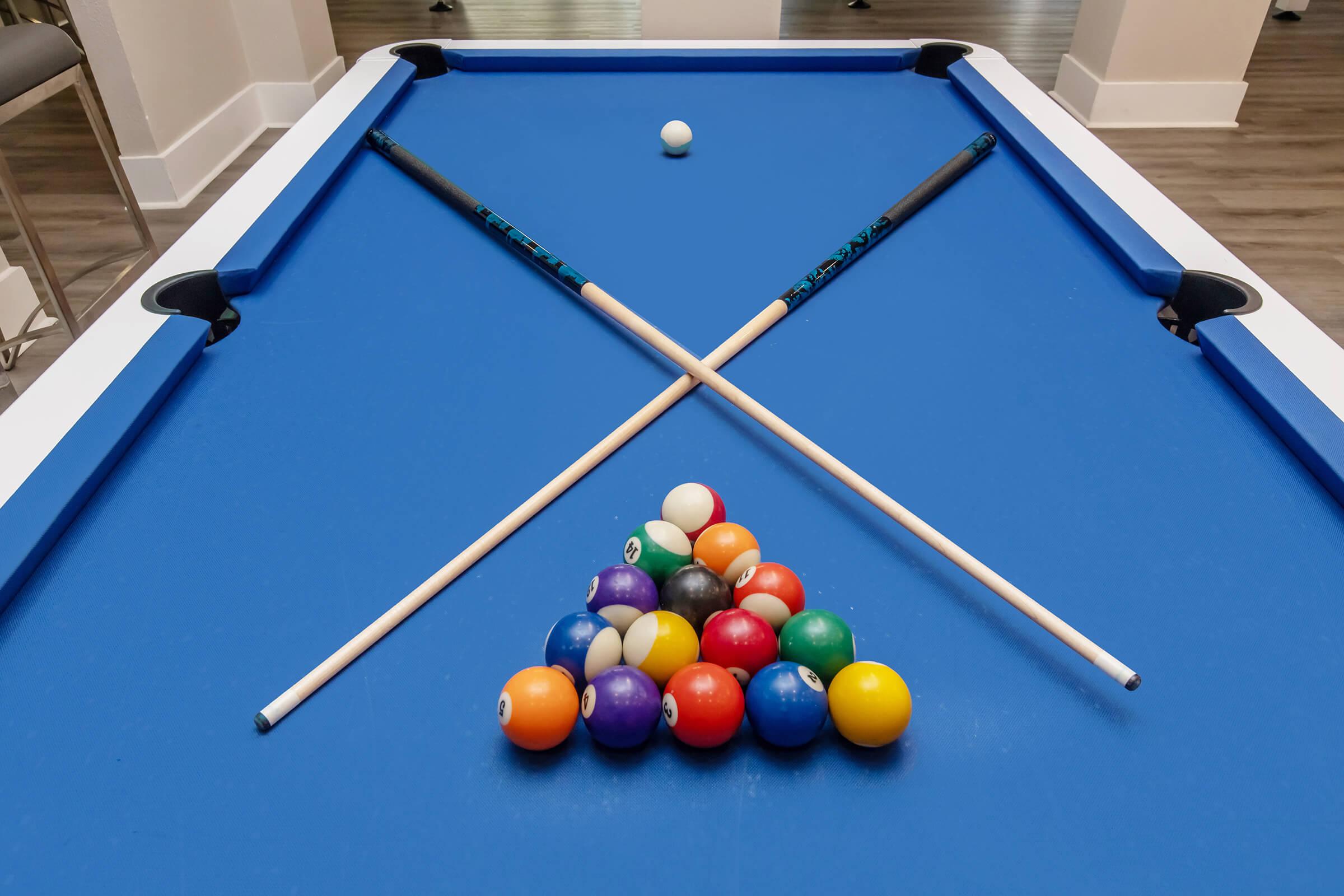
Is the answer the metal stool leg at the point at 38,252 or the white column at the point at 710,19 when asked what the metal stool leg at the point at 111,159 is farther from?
the white column at the point at 710,19

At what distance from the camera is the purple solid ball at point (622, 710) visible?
2.62ft

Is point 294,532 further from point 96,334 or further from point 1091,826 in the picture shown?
point 1091,826

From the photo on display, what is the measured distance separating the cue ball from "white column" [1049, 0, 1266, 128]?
3744mm

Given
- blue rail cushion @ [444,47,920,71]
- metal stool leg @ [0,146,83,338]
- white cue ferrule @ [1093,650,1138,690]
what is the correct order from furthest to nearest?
blue rail cushion @ [444,47,920,71] < metal stool leg @ [0,146,83,338] < white cue ferrule @ [1093,650,1138,690]

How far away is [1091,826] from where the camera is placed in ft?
2.45

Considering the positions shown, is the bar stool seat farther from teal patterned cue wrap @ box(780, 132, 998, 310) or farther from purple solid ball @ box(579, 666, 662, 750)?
purple solid ball @ box(579, 666, 662, 750)

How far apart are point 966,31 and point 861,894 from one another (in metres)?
5.60

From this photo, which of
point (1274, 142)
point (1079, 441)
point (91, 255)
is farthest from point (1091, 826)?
point (1274, 142)

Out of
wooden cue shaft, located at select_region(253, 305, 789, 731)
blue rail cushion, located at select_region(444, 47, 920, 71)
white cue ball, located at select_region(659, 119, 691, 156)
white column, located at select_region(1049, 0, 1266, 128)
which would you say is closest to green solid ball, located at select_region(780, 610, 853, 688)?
wooden cue shaft, located at select_region(253, 305, 789, 731)

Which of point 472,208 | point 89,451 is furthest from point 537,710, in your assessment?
point 472,208

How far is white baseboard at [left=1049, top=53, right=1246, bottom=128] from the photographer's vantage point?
3949 millimetres

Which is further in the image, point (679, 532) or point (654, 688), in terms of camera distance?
point (679, 532)

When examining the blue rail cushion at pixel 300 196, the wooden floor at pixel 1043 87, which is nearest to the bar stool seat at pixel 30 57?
the wooden floor at pixel 1043 87

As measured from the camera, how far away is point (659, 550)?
0.97m
